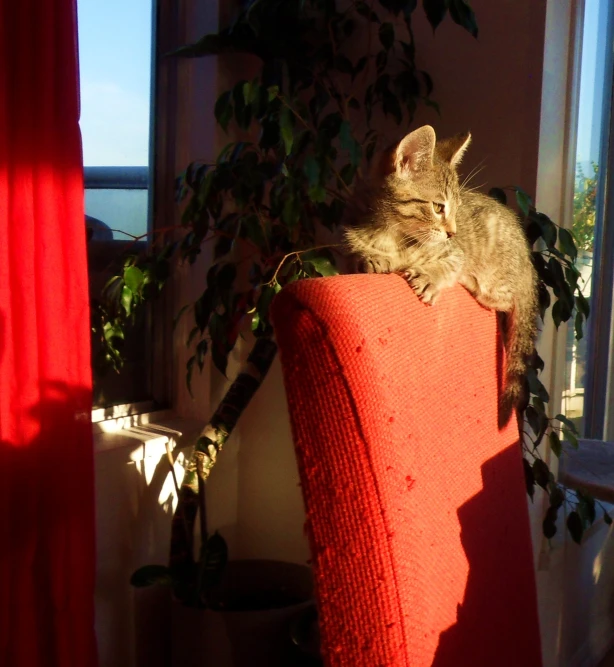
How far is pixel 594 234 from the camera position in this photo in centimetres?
259

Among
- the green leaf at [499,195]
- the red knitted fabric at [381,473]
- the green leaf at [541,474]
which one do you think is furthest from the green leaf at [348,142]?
the green leaf at [541,474]

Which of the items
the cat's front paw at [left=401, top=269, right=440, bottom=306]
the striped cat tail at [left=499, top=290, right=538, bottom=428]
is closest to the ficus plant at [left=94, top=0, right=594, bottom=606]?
the striped cat tail at [left=499, top=290, right=538, bottom=428]

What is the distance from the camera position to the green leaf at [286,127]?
1.31 m

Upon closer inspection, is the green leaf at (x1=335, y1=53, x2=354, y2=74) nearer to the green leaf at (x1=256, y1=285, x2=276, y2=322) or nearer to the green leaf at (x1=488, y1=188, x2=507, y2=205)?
the green leaf at (x1=488, y1=188, x2=507, y2=205)

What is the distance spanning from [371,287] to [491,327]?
0.38 metres

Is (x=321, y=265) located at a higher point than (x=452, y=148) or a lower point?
lower

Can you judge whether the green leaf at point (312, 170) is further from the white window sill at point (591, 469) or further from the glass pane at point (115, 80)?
the white window sill at point (591, 469)

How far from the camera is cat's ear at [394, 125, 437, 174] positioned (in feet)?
4.25

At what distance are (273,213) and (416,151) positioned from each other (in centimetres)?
32

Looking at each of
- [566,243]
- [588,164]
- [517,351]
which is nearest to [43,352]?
[517,351]

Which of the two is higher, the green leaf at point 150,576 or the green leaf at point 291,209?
→ the green leaf at point 291,209

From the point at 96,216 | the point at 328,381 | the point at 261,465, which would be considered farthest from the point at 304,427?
the point at 261,465

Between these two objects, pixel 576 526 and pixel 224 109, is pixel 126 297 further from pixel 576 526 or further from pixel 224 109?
pixel 576 526

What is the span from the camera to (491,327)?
1.04m
